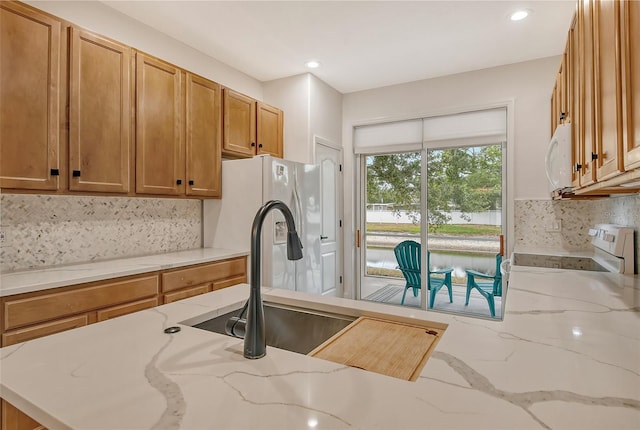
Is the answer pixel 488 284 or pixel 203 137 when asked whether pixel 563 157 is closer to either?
pixel 488 284

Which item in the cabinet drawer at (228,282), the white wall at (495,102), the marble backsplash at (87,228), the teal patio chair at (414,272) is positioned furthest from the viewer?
the teal patio chair at (414,272)

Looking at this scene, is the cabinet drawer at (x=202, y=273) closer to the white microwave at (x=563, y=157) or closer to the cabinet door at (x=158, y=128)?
the cabinet door at (x=158, y=128)

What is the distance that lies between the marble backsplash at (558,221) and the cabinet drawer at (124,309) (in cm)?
325

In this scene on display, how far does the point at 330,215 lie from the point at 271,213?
1218 millimetres

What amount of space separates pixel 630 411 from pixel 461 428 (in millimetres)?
325

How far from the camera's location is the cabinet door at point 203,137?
2908mm

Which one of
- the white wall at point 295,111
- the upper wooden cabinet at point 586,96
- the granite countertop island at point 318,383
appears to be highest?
the white wall at point 295,111

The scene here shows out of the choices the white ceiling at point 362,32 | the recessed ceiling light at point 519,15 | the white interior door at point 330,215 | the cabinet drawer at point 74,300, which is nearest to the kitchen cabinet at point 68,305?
the cabinet drawer at point 74,300

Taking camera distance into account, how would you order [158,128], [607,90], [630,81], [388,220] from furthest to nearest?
[388,220] → [158,128] → [607,90] → [630,81]

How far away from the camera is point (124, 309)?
216 cm

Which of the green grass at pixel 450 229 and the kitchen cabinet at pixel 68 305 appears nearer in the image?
the kitchen cabinet at pixel 68 305

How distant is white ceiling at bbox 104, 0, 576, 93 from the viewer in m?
2.59

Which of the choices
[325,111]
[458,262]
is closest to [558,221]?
[458,262]

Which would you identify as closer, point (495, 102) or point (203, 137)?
point (203, 137)
